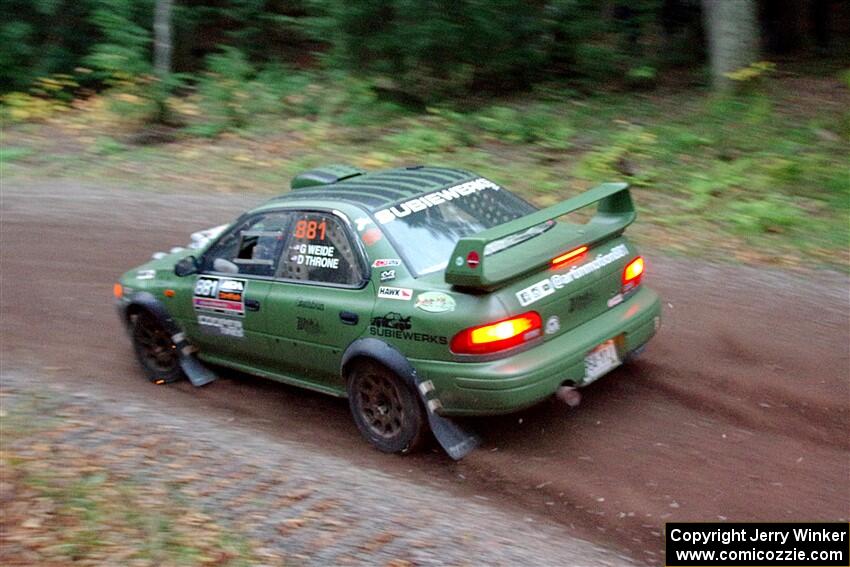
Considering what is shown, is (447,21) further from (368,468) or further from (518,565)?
(518,565)

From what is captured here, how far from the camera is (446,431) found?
5.84m

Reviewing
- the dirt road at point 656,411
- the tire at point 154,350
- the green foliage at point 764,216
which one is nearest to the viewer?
the dirt road at point 656,411

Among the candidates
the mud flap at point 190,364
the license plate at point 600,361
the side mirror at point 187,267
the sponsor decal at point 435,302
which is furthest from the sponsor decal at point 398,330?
the mud flap at point 190,364

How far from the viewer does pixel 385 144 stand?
13688 mm

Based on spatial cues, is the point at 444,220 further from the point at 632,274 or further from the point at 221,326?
the point at 221,326

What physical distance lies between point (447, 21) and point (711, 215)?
5492mm

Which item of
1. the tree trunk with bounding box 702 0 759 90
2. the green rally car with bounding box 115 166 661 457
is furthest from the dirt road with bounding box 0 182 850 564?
the tree trunk with bounding box 702 0 759 90

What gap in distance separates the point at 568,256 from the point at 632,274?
0.73 metres

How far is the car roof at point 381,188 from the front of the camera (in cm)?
631

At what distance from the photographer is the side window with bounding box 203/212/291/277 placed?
21.7ft

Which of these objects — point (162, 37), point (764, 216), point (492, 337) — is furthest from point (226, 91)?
point (492, 337)

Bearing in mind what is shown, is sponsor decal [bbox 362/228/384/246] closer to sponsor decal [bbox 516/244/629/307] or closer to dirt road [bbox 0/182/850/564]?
sponsor decal [bbox 516/244/629/307]

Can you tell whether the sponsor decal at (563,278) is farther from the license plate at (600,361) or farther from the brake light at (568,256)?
the license plate at (600,361)

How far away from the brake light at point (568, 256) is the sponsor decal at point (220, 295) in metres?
2.31
